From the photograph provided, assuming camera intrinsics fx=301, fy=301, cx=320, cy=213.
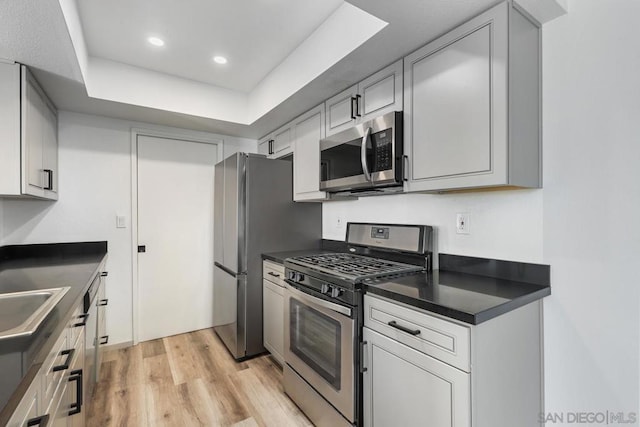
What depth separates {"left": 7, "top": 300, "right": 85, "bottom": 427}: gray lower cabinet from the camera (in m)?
0.77

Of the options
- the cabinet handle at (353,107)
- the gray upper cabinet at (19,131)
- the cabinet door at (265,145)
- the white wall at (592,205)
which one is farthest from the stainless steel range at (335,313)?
the gray upper cabinet at (19,131)

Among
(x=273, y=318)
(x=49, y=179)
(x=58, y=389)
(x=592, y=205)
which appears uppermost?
(x=49, y=179)

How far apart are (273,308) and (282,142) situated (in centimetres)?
157

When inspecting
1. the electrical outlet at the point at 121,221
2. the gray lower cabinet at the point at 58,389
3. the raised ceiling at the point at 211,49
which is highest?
the raised ceiling at the point at 211,49

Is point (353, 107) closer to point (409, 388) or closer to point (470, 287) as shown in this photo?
point (470, 287)

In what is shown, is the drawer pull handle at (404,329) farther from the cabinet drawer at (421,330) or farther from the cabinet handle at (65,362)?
the cabinet handle at (65,362)

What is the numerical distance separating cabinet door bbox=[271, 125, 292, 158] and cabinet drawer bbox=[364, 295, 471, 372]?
72.4 inches

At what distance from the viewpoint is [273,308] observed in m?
2.50

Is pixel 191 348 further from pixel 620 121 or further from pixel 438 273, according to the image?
pixel 620 121

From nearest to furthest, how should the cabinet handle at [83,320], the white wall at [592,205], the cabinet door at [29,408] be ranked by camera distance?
the cabinet door at [29,408], the white wall at [592,205], the cabinet handle at [83,320]

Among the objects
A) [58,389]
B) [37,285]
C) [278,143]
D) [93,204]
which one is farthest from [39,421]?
[278,143]

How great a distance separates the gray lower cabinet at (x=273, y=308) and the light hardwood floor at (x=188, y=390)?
0.63 feet

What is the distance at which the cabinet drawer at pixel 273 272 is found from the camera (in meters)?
2.37

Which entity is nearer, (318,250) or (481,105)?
(481,105)
